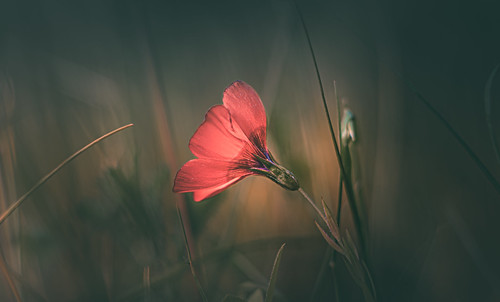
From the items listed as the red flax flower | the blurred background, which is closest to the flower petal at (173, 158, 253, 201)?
the red flax flower

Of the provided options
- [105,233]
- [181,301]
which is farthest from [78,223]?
[181,301]

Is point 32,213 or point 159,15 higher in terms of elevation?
point 159,15

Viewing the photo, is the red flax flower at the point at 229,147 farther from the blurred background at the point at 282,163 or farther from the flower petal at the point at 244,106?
the blurred background at the point at 282,163

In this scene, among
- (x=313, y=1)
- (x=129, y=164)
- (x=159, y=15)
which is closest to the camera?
(x=129, y=164)

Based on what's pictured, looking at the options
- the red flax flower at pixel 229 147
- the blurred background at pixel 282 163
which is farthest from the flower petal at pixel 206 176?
the blurred background at pixel 282 163

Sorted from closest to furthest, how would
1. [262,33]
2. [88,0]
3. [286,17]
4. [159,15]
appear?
[286,17], [262,33], [159,15], [88,0]

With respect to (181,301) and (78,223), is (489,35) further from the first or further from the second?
(78,223)

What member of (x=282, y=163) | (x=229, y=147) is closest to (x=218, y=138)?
(x=229, y=147)
